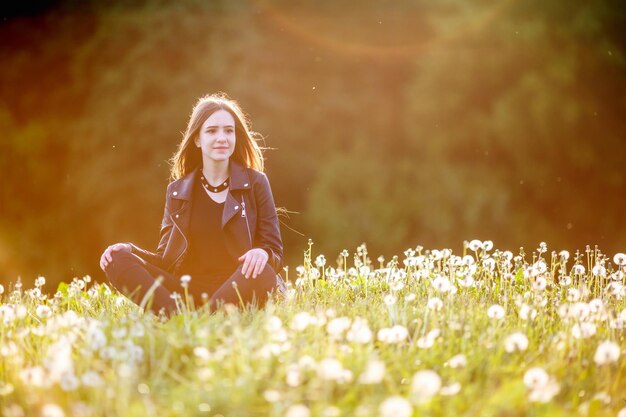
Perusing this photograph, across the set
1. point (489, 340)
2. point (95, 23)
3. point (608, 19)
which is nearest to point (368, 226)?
point (608, 19)

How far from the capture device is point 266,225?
15.8 ft

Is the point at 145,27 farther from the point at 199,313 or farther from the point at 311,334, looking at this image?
the point at 311,334

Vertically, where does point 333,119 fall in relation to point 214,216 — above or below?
above

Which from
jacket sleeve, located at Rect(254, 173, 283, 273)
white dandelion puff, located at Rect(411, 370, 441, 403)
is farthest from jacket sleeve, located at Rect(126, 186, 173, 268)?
white dandelion puff, located at Rect(411, 370, 441, 403)

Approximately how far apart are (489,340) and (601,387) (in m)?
0.49

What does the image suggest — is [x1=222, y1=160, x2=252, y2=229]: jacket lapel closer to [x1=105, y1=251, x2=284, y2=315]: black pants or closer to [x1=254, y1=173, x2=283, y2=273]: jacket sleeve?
[x1=254, y1=173, x2=283, y2=273]: jacket sleeve

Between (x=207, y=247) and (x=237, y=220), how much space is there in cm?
30

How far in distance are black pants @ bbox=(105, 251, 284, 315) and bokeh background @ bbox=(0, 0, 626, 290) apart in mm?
4623

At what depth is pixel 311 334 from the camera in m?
3.13

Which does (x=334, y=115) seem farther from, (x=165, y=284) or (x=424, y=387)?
(x=424, y=387)

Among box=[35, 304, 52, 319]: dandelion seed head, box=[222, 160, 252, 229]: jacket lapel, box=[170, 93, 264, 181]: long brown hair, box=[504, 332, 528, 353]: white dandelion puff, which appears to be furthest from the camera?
box=[170, 93, 264, 181]: long brown hair

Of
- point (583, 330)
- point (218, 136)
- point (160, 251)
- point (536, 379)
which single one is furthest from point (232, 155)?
point (536, 379)

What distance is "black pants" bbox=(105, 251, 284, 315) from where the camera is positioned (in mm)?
4254

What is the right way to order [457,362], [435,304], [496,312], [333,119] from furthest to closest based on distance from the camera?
[333,119] → [435,304] → [496,312] → [457,362]
